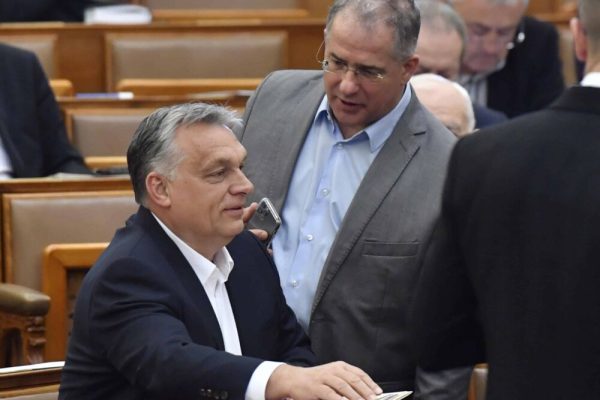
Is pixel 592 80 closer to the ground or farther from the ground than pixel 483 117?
farther from the ground

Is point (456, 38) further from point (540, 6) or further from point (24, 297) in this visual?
point (540, 6)

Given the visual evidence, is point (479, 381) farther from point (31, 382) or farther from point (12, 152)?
point (12, 152)

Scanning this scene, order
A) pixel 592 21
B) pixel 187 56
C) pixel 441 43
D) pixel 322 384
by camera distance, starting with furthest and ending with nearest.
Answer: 1. pixel 187 56
2. pixel 441 43
3. pixel 322 384
4. pixel 592 21

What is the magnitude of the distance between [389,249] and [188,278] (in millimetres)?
421

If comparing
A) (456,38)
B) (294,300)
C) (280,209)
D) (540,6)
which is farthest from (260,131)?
(540,6)

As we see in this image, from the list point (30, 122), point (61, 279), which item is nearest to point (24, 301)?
point (61, 279)

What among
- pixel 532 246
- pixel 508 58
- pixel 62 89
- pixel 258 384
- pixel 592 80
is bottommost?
pixel 62 89

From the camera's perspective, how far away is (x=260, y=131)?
8.25 ft

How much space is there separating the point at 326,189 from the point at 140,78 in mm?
2568

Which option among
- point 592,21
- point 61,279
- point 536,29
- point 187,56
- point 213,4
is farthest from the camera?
point 213,4

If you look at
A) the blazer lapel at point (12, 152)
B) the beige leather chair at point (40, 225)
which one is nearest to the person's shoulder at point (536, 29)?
the blazer lapel at point (12, 152)

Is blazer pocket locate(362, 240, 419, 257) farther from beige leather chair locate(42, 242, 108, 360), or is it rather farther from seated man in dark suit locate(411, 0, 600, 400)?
beige leather chair locate(42, 242, 108, 360)

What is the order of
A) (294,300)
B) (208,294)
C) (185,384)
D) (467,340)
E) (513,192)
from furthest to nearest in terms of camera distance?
(294,300) < (208,294) < (185,384) < (467,340) < (513,192)

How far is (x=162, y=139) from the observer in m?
2.07
